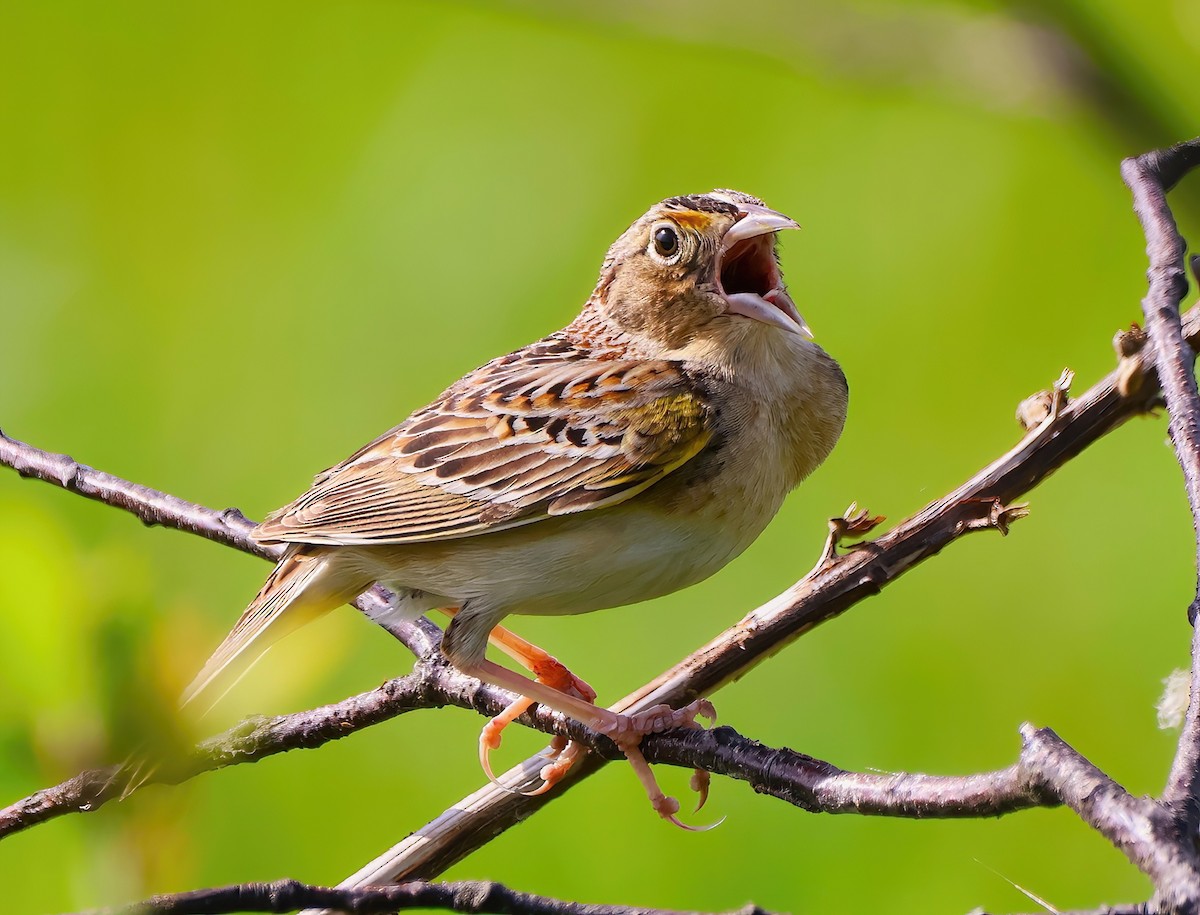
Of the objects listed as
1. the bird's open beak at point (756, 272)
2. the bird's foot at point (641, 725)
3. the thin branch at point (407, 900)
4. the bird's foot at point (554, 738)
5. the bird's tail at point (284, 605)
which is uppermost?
the bird's open beak at point (756, 272)

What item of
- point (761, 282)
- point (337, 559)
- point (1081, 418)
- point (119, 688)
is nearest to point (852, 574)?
point (1081, 418)

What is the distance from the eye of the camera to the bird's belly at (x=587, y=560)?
343cm

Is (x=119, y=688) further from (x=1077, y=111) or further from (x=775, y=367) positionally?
(x=775, y=367)

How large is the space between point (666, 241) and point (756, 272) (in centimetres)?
30

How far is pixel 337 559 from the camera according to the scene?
3.65 m

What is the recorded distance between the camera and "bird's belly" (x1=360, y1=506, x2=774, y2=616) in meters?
3.43

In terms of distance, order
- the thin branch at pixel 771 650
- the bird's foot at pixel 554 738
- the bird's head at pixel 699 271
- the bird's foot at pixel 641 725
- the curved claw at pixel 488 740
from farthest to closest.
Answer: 1. the curved claw at pixel 488 740
2. the bird's head at pixel 699 271
3. the bird's foot at pixel 554 738
4. the bird's foot at pixel 641 725
5. the thin branch at pixel 771 650

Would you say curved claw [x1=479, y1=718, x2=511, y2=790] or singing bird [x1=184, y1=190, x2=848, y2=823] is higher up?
singing bird [x1=184, y1=190, x2=848, y2=823]

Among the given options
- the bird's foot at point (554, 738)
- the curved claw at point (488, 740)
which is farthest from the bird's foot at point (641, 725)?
the curved claw at point (488, 740)

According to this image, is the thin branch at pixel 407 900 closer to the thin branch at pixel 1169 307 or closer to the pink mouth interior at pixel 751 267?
the thin branch at pixel 1169 307

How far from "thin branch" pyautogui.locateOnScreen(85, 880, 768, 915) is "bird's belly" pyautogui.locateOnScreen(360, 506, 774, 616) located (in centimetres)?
154

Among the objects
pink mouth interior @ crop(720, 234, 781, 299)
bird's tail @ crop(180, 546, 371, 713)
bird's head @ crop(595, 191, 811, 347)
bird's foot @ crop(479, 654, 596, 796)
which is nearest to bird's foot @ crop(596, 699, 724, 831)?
bird's foot @ crop(479, 654, 596, 796)

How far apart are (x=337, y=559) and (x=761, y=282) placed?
58.4 inches

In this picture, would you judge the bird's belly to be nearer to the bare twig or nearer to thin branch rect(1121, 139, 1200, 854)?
the bare twig
